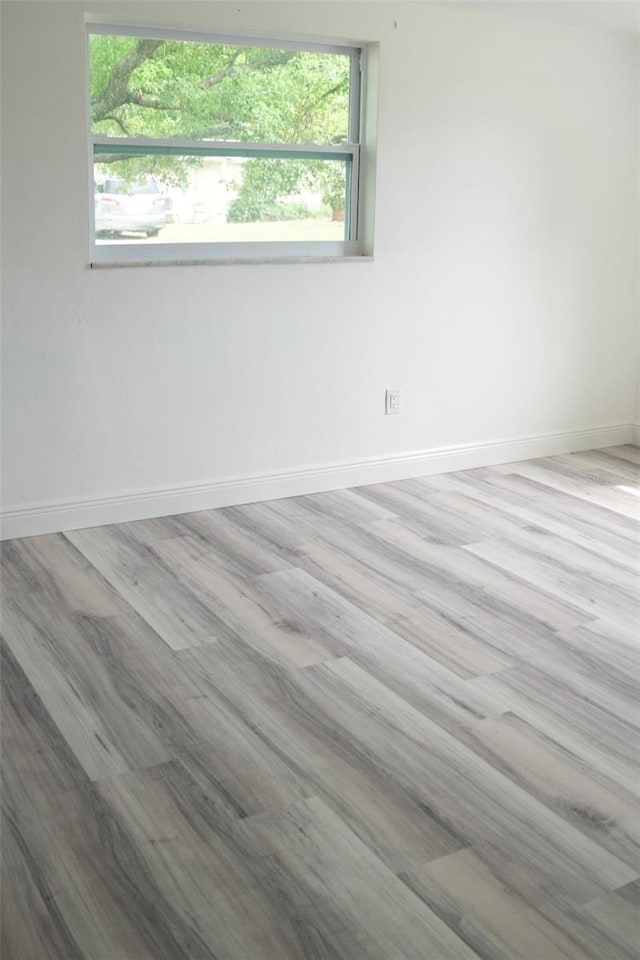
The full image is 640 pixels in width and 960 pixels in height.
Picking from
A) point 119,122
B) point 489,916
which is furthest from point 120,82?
point 489,916

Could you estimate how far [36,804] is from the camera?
2291 millimetres

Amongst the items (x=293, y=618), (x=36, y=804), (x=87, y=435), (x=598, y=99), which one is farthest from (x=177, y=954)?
(x=598, y=99)

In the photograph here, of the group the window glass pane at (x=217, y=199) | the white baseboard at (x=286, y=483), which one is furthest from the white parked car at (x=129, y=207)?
the white baseboard at (x=286, y=483)

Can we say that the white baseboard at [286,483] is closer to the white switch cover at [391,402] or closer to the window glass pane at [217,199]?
the white switch cover at [391,402]

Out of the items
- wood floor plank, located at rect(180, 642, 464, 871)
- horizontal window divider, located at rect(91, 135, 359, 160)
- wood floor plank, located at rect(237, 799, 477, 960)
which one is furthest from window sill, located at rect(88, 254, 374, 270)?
wood floor plank, located at rect(237, 799, 477, 960)

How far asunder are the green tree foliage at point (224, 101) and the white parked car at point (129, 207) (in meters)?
0.05

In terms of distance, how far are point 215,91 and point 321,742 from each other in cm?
274

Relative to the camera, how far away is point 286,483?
4.54 meters

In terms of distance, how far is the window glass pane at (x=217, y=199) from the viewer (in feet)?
13.1

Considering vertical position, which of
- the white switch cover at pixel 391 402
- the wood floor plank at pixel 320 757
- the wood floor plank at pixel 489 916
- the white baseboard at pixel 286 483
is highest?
the white switch cover at pixel 391 402

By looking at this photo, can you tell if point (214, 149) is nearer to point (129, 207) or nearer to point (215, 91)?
point (215, 91)

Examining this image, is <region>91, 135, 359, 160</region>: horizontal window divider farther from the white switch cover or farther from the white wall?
the white switch cover

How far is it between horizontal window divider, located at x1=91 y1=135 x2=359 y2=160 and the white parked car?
115mm

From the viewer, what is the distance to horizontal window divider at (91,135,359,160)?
3906 millimetres
